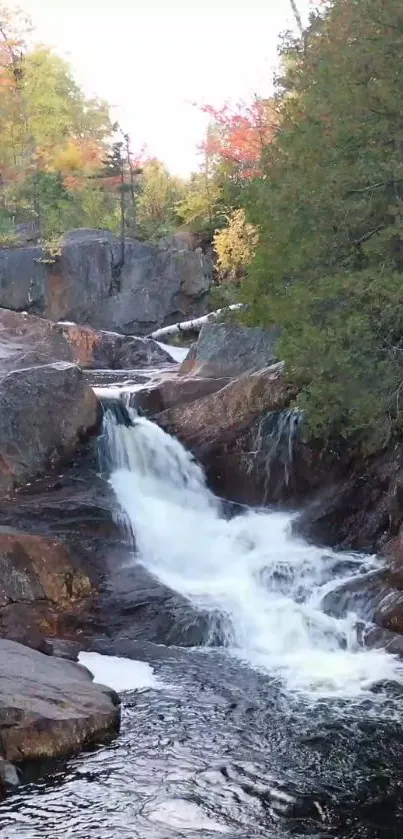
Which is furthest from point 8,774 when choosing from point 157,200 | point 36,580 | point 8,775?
point 157,200

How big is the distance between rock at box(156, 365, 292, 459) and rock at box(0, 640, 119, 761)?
622cm

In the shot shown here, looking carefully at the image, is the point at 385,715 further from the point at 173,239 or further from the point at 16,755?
the point at 173,239

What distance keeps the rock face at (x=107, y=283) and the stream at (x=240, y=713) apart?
15554mm

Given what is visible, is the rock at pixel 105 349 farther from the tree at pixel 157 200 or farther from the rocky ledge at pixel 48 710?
the rocky ledge at pixel 48 710

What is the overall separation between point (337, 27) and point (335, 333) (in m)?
4.81

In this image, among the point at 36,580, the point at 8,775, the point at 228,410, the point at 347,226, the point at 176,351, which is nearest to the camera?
the point at 8,775

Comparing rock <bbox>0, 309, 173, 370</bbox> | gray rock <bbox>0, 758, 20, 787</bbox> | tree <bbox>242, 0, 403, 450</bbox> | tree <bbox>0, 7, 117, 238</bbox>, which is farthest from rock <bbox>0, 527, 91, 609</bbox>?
tree <bbox>0, 7, 117, 238</bbox>

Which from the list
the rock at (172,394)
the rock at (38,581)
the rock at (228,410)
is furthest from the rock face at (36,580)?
the rock at (172,394)

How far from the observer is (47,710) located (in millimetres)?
7047

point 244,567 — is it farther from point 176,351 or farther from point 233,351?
point 176,351

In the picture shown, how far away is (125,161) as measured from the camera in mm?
34781

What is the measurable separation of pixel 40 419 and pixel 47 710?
259 inches

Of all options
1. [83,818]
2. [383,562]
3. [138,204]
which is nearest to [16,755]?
[83,818]

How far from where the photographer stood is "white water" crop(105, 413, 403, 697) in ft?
29.9
